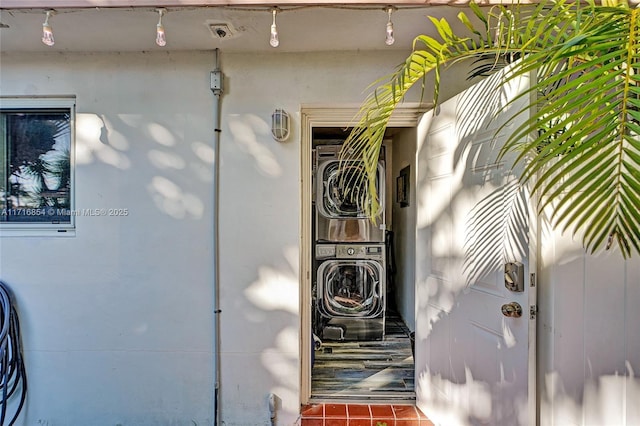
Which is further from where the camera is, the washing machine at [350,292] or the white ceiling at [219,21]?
the washing machine at [350,292]

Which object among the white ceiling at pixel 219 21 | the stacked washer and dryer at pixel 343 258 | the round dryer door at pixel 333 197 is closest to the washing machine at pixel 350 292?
the stacked washer and dryer at pixel 343 258

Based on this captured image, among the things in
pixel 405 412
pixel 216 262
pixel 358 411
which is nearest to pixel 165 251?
pixel 216 262

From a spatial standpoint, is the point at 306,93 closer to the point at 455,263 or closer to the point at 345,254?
the point at 455,263

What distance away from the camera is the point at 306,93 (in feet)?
6.37

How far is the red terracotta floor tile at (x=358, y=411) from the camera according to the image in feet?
6.43

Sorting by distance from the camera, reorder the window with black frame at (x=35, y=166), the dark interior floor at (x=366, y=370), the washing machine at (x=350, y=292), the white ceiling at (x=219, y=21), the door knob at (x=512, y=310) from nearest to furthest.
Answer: the door knob at (x=512, y=310)
the white ceiling at (x=219, y=21)
the window with black frame at (x=35, y=166)
the dark interior floor at (x=366, y=370)
the washing machine at (x=350, y=292)

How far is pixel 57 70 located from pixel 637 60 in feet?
9.14

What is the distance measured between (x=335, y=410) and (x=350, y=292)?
127 cm

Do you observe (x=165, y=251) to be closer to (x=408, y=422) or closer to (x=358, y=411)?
(x=358, y=411)

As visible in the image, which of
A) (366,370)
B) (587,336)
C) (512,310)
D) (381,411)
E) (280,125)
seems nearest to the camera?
(587,336)

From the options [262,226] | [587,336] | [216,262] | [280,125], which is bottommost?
[587,336]

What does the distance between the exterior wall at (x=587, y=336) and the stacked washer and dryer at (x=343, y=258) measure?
1817 millimetres

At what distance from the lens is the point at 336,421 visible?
1.92 meters

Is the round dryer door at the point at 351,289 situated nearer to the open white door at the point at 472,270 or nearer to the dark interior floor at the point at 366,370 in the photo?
the dark interior floor at the point at 366,370
